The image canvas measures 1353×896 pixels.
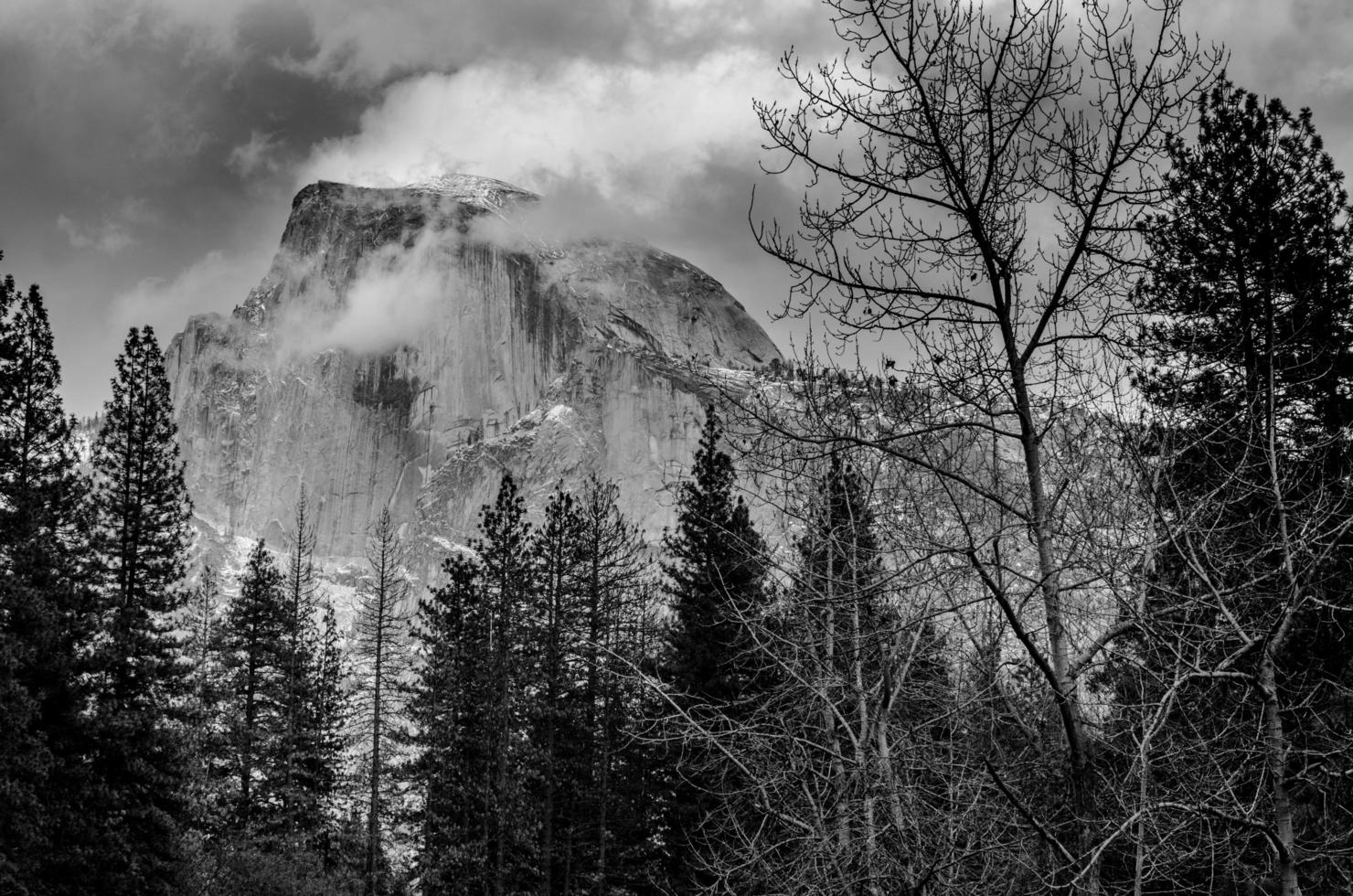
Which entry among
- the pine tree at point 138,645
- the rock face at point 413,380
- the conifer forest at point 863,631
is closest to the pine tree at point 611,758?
the conifer forest at point 863,631

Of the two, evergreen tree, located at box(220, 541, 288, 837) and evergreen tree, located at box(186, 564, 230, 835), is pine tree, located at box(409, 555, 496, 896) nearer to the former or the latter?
evergreen tree, located at box(220, 541, 288, 837)

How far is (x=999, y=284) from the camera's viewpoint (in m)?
4.25

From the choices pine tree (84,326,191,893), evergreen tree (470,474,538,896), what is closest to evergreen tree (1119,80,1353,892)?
pine tree (84,326,191,893)

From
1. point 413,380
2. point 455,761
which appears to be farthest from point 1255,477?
point 413,380

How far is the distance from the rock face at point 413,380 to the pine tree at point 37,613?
110610mm

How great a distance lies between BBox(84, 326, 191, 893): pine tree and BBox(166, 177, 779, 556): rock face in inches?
4157

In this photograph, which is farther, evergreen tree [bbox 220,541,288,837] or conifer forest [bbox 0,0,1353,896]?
evergreen tree [bbox 220,541,288,837]

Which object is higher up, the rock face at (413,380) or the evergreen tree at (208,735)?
the rock face at (413,380)

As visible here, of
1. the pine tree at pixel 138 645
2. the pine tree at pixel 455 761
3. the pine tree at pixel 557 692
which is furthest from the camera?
the pine tree at pixel 455 761

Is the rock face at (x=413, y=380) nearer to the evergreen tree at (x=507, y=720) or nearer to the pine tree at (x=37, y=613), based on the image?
the evergreen tree at (x=507, y=720)

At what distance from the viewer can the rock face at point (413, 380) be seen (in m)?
145

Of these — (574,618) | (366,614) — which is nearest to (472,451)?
(366,614)

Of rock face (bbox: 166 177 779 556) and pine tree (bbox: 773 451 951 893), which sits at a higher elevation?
rock face (bbox: 166 177 779 556)

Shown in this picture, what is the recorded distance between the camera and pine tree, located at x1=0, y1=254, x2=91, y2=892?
50.3 feet
